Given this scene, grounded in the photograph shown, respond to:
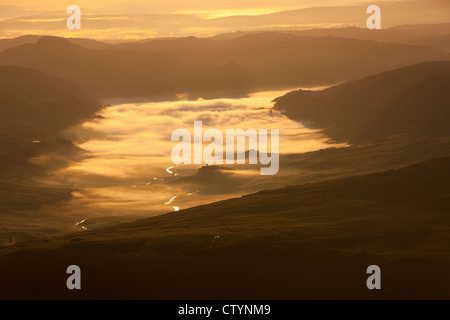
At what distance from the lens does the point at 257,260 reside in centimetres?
9300

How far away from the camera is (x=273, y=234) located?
105 m

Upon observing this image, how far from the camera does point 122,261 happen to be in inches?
3625

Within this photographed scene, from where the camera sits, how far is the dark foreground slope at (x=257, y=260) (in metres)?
81.8

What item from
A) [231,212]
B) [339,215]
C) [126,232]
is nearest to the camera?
[126,232]

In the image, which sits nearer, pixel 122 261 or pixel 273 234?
pixel 122 261

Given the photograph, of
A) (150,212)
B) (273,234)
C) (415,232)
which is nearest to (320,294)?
(273,234)

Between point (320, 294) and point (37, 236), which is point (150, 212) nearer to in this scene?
point (37, 236)

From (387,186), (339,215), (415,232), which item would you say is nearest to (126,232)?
(339,215)

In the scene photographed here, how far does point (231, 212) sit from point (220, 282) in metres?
66.2

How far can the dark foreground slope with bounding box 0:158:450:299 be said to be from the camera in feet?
268
